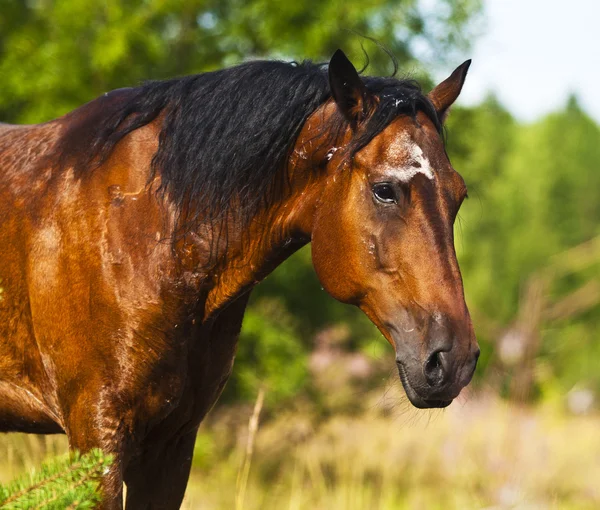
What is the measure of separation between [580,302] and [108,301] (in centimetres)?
259

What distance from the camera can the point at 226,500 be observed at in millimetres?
6891

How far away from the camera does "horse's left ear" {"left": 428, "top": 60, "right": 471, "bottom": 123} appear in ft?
10.3

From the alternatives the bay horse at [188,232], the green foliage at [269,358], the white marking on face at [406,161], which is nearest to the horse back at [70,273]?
the bay horse at [188,232]

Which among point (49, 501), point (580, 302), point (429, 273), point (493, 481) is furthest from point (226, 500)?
point (49, 501)

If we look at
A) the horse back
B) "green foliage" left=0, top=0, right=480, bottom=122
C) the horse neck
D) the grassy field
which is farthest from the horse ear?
"green foliage" left=0, top=0, right=480, bottom=122

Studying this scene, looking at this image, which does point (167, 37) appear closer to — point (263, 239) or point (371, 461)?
point (371, 461)

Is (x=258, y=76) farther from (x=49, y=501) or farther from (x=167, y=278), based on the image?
(x=49, y=501)

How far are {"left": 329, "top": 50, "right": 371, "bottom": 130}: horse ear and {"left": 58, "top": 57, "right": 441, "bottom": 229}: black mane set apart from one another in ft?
0.18

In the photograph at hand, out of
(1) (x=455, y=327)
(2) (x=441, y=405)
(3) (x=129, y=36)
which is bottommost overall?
(2) (x=441, y=405)

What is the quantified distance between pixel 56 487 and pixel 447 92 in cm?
212

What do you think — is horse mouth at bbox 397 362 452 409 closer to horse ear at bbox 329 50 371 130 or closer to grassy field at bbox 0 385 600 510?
horse ear at bbox 329 50 371 130

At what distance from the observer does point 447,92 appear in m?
3.16

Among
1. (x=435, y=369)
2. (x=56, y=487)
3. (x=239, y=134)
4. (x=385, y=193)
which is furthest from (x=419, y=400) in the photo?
(x=56, y=487)

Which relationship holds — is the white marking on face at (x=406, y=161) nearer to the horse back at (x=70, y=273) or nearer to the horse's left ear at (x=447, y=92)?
the horse's left ear at (x=447, y=92)
